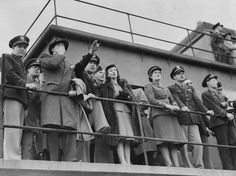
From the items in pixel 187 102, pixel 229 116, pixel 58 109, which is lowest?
pixel 58 109

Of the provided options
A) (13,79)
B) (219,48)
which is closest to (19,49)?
(13,79)

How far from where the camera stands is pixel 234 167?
7.65 metres

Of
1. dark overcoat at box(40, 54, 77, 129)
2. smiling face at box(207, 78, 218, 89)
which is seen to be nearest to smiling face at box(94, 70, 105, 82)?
dark overcoat at box(40, 54, 77, 129)

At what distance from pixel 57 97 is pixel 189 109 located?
2474 millimetres

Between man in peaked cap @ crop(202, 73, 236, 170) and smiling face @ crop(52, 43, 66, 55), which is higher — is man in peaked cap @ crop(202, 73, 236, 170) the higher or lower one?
the lower one

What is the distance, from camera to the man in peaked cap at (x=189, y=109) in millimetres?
7388

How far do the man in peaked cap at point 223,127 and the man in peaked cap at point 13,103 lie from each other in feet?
10.8

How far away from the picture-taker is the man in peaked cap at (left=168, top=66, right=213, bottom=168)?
7388 millimetres

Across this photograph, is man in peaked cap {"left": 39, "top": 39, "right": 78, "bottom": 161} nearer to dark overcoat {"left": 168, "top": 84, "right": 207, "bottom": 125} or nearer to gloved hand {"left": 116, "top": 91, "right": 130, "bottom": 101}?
gloved hand {"left": 116, "top": 91, "right": 130, "bottom": 101}

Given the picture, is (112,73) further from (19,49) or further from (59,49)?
(19,49)

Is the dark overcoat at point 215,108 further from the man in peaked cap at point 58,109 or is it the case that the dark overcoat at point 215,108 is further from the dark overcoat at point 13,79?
the dark overcoat at point 13,79

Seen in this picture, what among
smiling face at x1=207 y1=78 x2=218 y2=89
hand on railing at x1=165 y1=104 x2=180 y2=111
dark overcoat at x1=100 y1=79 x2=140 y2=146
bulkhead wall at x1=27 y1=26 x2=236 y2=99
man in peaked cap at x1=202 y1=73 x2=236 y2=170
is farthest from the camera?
bulkhead wall at x1=27 y1=26 x2=236 y2=99

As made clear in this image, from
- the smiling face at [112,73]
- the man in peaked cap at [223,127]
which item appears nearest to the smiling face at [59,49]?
the smiling face at [112,73]

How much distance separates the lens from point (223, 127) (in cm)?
776
